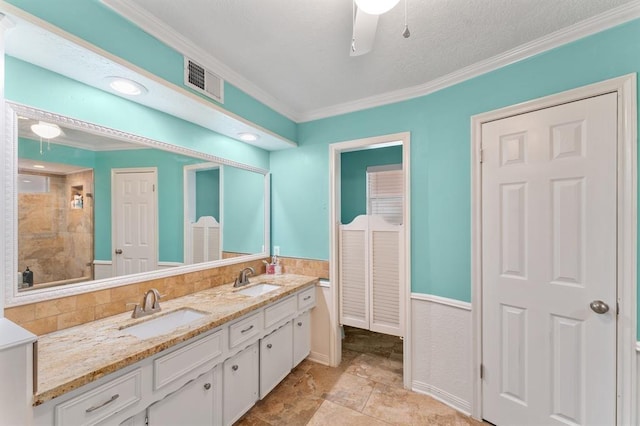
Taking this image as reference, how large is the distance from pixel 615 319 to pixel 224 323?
7.35ft

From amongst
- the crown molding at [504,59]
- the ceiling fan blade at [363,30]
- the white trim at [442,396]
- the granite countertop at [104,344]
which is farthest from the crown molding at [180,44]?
the white trim at [442,396]

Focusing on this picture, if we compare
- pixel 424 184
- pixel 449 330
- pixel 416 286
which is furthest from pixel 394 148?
pixel 449 330

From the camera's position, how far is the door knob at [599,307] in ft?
4.60

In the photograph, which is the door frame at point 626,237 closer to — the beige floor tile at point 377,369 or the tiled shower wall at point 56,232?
the beige floor tile at point 377,369

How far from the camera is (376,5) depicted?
101cm

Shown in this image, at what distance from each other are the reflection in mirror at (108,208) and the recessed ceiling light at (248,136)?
31 cm

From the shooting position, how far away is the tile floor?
1841mm

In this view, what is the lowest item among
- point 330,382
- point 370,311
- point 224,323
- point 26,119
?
point 330,382

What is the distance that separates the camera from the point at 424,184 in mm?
2137

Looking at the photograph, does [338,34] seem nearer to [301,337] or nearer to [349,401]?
[301,337]

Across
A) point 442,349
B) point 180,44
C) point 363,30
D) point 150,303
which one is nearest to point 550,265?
point 442,349

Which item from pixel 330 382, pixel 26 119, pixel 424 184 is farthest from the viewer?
pixel 330 382

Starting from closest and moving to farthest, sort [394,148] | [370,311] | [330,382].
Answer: [330,382] < [370,311] < [394,148]

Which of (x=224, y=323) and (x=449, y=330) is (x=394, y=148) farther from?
(x=224, y=323)
